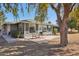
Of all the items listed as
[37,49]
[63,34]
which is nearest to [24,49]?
[37,49]

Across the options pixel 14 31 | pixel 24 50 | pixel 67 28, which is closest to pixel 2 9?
pixel 14 31

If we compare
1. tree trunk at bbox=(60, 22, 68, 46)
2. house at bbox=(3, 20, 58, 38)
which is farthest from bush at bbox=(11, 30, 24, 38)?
tree trunk at bbox=(60, 22, 68, 46)

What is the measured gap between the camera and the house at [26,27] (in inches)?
95.3

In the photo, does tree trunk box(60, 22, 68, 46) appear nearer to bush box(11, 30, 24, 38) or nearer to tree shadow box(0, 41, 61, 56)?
tree shadow box(0, 41, 61, 56)

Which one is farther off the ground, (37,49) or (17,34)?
(17,34)

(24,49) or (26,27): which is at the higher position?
(26,27)

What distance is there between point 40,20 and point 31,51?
275 mm

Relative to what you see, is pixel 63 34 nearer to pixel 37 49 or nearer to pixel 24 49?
pixel 37 49

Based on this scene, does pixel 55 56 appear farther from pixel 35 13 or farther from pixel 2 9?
pixel 2 9

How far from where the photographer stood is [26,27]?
8.02ft

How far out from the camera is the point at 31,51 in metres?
2.44

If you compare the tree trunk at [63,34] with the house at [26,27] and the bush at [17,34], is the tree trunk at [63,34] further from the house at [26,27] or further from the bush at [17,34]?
the bush at [17,34]

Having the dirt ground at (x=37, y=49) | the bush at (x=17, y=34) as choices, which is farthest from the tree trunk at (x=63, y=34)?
the bush at (x=17, y=34)

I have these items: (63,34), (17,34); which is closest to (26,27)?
(17,34)
